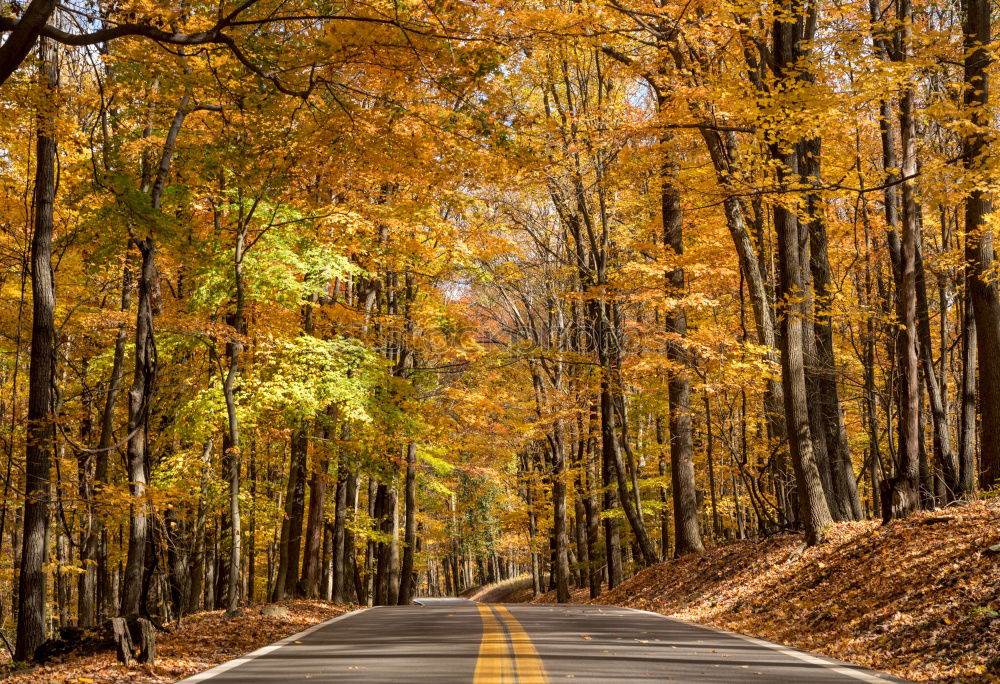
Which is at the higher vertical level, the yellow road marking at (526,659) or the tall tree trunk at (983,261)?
the tall tree trunk at (983,261)

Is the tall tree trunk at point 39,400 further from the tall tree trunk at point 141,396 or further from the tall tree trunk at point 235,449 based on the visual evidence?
the tall tree trunk at point 235,449

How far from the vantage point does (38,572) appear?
493 inches

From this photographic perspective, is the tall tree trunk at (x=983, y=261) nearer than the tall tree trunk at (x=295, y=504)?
Yes

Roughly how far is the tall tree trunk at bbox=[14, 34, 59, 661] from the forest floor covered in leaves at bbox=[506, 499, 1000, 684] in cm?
1018

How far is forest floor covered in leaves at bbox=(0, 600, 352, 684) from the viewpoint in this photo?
794 cm

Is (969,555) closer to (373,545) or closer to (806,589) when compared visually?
(806,589)

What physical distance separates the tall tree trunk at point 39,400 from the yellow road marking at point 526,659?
7.24 m

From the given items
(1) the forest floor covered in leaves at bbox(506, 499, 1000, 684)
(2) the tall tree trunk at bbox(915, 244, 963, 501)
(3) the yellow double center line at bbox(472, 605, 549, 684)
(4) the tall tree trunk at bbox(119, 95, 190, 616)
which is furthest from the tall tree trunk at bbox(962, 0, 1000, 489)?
(4) the tall tree trunk at bbox(119, 95, 190, 616)

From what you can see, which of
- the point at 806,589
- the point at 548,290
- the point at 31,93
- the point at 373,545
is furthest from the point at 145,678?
the point at 373,545

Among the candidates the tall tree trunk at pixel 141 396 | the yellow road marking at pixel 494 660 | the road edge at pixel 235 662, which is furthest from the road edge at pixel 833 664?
the tall tree trunk at pixel 141 396

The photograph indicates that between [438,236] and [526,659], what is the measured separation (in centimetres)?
1399

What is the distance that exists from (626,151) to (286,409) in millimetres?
9563

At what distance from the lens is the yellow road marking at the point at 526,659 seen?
6023mm

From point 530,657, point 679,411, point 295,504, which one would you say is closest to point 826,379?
point 679,411
